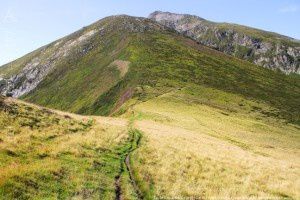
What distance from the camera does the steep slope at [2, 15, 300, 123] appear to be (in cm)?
11588

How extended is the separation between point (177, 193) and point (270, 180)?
1081 centimetres

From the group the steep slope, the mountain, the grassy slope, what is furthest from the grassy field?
the steep slope

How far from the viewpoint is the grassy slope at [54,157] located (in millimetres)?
19969

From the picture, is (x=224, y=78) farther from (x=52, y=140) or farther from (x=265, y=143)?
(x=52, y=140)

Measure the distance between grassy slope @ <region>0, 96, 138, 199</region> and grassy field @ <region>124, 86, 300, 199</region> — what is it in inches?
103

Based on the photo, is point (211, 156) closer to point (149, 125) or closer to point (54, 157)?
point (54, 157)

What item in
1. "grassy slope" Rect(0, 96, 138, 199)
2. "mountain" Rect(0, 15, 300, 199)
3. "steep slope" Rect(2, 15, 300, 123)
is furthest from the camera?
"steep slope" Rect(2, 15, 300, 123)

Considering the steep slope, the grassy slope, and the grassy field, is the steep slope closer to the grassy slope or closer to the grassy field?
the grassy field

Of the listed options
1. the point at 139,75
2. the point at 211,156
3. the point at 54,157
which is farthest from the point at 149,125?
the point at 139,75

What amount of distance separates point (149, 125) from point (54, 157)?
112 feet

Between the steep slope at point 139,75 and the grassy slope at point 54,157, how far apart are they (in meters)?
48.1

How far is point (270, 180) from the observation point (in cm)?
3014

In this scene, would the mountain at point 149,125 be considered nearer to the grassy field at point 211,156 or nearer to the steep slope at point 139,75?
the grassy field at point 211,156

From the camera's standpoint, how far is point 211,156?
1516 inches
